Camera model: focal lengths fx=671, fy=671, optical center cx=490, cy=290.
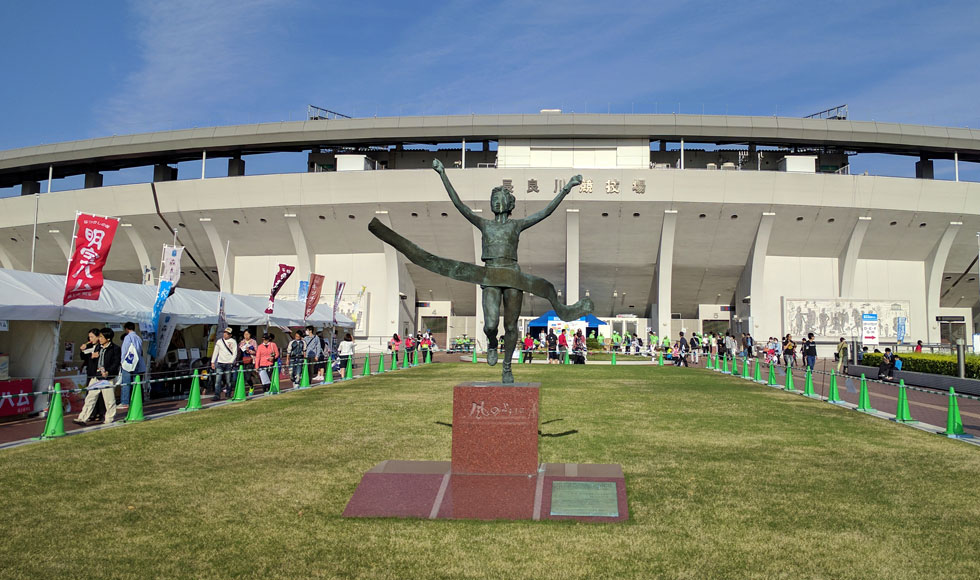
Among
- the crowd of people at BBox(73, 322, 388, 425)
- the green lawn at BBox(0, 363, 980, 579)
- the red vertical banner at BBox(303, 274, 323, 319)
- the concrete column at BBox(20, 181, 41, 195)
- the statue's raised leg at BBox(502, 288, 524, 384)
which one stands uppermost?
the concrete column at BBox(20, 181, 41, 195)

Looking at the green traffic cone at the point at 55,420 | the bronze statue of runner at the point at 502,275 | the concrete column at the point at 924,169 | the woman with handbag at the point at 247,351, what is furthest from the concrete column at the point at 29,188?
the concrete column at the point at 924,169

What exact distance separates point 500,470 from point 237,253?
4716 cm

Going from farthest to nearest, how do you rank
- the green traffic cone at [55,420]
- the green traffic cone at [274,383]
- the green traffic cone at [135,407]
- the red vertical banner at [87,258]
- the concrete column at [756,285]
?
the concrete column at [756,285] < the green traffic cone at [274,383] < the red vertical banner at [87,258] < the green traffic cone at [135,407] < the green traffic cone at [55,420]

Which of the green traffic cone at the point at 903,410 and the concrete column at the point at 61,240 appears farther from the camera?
the concrete column at the point at 61,240

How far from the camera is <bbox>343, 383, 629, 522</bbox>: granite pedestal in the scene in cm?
639

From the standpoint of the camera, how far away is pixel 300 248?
47531mm

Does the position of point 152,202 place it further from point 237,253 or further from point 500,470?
point 500,470

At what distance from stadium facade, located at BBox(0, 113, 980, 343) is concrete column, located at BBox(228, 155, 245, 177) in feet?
0.49

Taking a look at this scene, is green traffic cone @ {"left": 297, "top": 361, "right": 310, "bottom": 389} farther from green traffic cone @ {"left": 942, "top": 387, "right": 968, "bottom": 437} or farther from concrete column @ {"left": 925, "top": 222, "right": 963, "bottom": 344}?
concrete column @ {"left": 925, "top": 222, "right": 963, "bottom": 344}

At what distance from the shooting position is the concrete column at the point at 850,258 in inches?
1708

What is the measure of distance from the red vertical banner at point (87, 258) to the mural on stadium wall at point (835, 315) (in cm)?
4288

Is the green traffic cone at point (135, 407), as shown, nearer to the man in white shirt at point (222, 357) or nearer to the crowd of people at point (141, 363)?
the crowd of people at point (141, 363)

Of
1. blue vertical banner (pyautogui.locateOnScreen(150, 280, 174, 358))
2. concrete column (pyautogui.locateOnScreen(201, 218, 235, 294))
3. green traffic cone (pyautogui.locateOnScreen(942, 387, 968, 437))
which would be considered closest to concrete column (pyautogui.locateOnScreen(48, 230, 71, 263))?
concrete column (pyautogui.locateOnScreen(201, 218, 235, 294))

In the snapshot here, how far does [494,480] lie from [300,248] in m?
43.1
